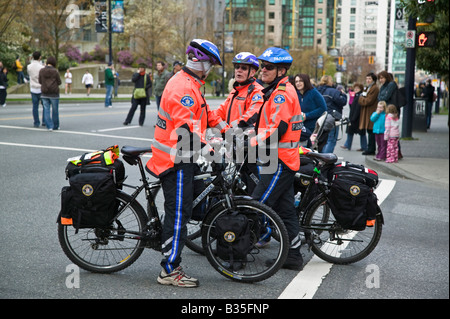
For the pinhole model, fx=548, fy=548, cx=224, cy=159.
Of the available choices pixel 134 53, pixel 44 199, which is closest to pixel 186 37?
pixel 134 53

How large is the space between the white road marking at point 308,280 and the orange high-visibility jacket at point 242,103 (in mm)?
1556

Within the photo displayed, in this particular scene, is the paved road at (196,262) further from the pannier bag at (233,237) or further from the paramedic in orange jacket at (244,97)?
the paramedic in orange jacket at (244,97)

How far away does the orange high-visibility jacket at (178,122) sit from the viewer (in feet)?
14.0

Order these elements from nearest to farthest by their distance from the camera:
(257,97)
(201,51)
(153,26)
Result: (201,51), (257,97), (153,26)

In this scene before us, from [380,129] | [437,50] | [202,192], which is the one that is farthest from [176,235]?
[437,50]

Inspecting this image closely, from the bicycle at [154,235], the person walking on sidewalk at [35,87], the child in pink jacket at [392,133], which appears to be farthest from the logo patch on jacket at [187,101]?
the person walking on sidewalk at [35,87]

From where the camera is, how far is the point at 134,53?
55438mm

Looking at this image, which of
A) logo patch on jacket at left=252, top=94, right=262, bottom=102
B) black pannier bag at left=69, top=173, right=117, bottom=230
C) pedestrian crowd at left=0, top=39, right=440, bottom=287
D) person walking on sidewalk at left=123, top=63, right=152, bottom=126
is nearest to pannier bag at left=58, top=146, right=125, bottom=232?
black pannier bag at left=69, top=173, right=117, bottom=230

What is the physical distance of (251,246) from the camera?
15.3 ft

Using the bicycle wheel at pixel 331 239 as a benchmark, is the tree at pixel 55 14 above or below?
above

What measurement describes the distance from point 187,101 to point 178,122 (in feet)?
0.59

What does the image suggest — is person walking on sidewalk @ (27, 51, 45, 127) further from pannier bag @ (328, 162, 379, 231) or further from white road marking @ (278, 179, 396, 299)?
pannier bag @ (328, 162, 379, 231)

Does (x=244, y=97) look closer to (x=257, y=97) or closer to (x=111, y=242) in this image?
(x=257, y=97)
